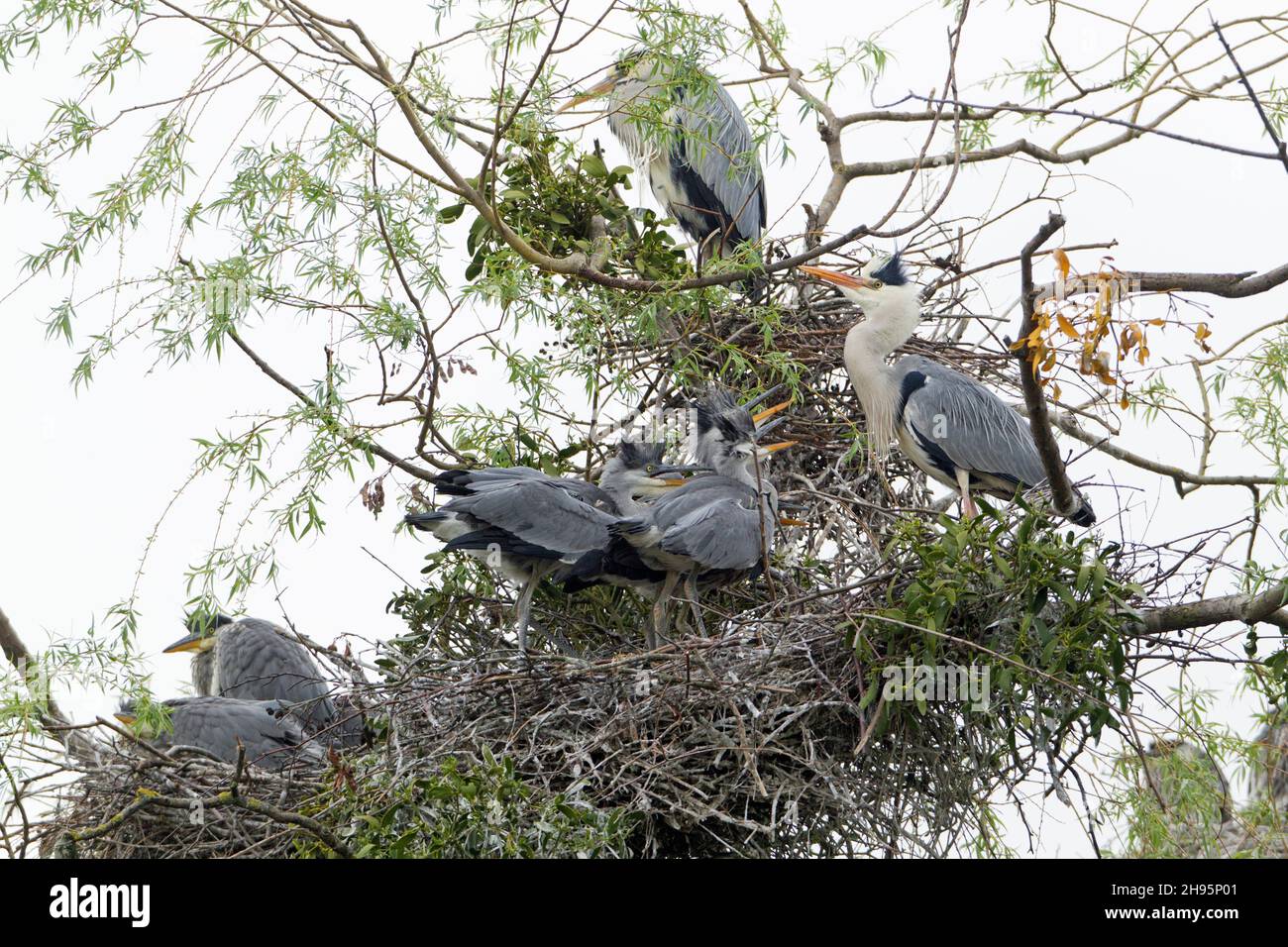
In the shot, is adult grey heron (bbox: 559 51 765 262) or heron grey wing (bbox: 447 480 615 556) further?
adult grey heron (bbox: 559 51 765 262)

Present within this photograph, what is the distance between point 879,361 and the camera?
4.47m

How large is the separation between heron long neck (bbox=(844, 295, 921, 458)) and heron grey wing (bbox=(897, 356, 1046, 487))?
5 cm

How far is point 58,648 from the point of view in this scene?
324 centimetres

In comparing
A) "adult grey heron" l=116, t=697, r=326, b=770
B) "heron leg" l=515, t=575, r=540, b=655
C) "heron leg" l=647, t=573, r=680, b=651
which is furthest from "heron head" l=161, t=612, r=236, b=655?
"heron leg" l=647, t=573, r=680, b=651

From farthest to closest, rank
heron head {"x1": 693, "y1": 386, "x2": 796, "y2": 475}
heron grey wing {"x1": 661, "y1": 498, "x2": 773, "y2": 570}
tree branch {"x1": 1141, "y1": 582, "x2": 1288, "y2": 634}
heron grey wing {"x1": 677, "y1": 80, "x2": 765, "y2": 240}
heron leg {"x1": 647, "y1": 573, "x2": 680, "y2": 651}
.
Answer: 1. heron grey wing {"x1": 677, "y1": 80, "x2": 765, "y2": 240}
2. heron head {"x1": 693, "y1": 386, "x2": 796, "y2": 475}
3. heron leg {"x1": 647, "y1": 573, "x2": 680, "y2": 651}
4. heron grey wing {"x1": 661, "y1": 498, "x2": 773, "y2": 570}
5. tree branch {"x1": 1141, "y1": 582, "x2": 1288, "y2": 634}

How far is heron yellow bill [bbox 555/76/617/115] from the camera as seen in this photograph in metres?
4.60

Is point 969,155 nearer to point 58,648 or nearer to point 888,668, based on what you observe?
point 888,668

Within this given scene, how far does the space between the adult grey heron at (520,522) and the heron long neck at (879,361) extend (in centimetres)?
90

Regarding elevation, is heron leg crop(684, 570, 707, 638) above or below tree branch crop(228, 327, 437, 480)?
below

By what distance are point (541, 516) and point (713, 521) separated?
444 millimetres

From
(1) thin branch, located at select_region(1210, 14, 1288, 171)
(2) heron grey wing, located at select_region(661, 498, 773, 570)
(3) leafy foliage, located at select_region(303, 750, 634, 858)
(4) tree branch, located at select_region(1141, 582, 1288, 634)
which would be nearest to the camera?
(1) thin branch, located at select_region(1210, 14, 1288, 171)

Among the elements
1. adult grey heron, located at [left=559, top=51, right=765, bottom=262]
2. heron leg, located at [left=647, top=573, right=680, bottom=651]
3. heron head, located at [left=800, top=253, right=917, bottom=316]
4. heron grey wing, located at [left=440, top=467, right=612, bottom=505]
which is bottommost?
heron leg, located at [left=647, top=573, right=680, bottom=651]

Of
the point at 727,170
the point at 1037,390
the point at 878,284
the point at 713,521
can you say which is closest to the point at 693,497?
the point at 713,521

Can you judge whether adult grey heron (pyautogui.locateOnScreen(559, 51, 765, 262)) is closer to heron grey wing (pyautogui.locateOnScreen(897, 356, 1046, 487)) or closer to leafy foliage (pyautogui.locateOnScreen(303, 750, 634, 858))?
heron grey wing (pyautogui.locateOnScreen(897, 356, 1046, 487))
